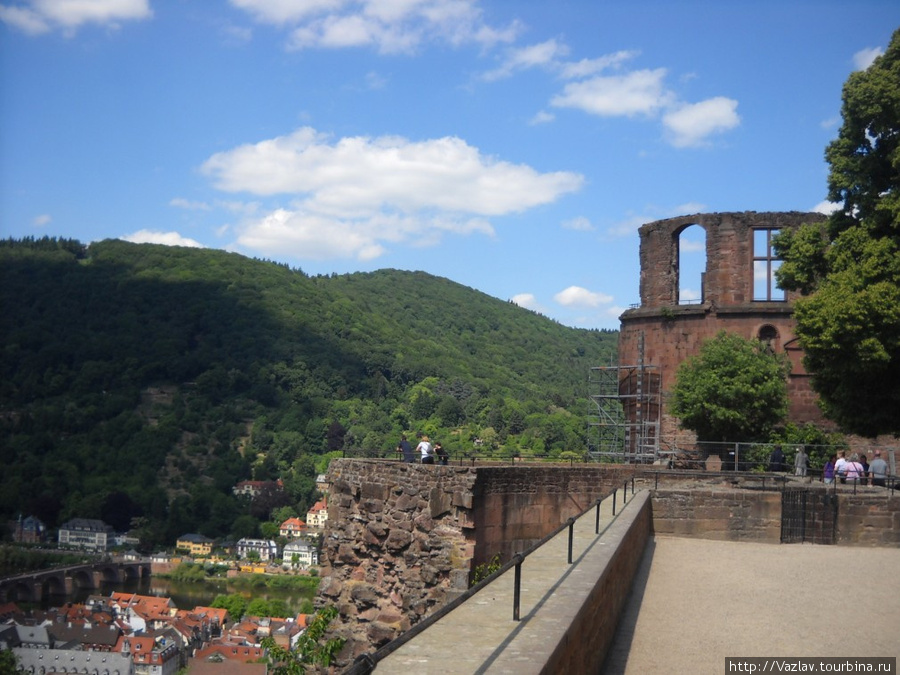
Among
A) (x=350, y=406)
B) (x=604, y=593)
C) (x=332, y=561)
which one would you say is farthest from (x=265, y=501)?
(x=604, y=593)

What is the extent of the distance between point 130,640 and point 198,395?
293 ft

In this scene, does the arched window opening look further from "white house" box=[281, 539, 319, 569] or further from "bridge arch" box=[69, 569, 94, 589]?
"bridge arch" box=[69, 569, 94, 589]

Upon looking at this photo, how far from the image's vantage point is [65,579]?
105500 millimetres

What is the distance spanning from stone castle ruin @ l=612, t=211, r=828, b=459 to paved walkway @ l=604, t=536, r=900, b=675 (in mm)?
15618

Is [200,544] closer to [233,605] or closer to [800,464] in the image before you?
[233,605]

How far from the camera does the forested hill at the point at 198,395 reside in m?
130

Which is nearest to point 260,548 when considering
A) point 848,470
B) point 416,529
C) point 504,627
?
point 848,470

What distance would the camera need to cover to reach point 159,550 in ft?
405

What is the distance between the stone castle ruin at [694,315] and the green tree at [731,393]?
2.08 meters

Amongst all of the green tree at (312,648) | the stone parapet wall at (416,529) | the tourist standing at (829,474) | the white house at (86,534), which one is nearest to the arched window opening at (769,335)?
the tourist standing at (829,474)

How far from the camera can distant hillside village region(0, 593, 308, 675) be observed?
71062mm

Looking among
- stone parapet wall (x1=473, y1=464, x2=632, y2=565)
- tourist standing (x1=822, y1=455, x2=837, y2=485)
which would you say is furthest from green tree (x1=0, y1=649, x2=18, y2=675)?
tourist standing (x1=822, y1=455, x2=837, y2=485)

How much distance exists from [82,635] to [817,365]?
72582mm

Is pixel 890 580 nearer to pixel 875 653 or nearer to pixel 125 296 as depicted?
pixel 875 653
